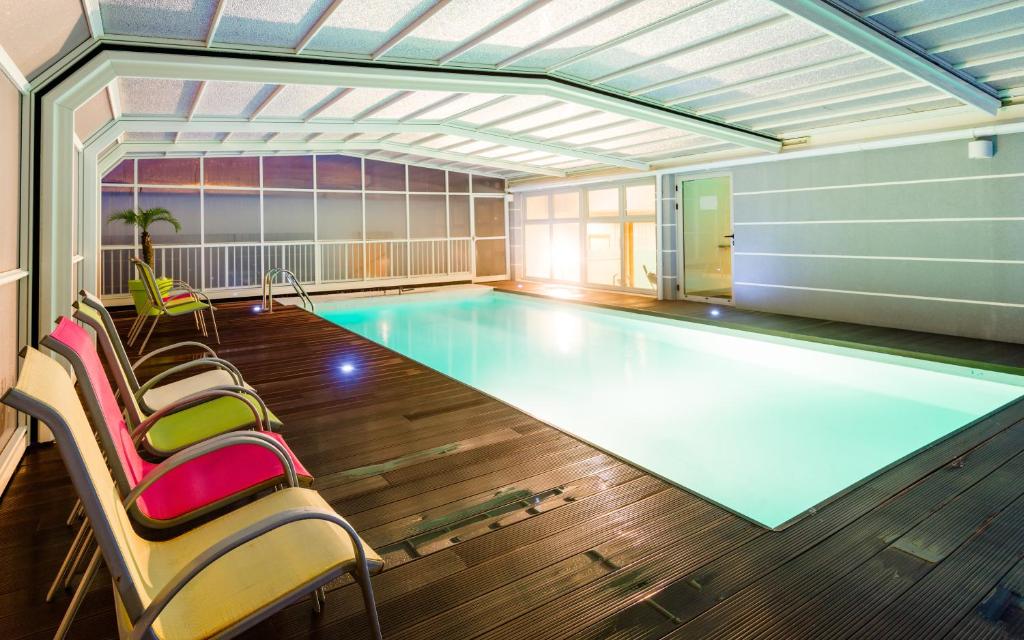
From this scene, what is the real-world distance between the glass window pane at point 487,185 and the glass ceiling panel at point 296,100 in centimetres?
716

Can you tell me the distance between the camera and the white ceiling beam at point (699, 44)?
467 centimetres

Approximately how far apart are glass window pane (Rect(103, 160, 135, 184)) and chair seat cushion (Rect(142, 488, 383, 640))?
11.4 metres

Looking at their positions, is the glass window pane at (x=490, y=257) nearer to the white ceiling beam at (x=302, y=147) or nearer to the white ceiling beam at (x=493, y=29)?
the white ceiling beam at (x=302, y=147)

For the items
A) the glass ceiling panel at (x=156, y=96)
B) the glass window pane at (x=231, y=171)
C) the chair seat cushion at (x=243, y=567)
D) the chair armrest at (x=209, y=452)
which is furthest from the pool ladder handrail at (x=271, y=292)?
the chair seat cushion at (x=243, y=567)

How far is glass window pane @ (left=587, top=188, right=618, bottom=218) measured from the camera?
1224 centimetres

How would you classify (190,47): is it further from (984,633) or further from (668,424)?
(984,633)

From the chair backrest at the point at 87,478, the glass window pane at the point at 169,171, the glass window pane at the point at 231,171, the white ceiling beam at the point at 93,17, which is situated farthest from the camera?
the glass window pane at the point at 231,171

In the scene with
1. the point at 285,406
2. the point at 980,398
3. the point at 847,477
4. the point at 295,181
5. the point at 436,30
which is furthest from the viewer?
the point at 295,181

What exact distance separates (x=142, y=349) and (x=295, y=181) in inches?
280

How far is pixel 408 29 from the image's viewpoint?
4840 mm

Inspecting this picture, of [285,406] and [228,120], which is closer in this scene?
[285,406]

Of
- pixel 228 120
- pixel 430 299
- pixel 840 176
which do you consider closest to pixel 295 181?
pixel 430 299

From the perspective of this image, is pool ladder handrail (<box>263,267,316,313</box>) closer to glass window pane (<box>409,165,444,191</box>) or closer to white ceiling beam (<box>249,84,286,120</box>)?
white ceiling beam (<box>249,84,286,120</box>)

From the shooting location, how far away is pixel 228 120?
306 inches
